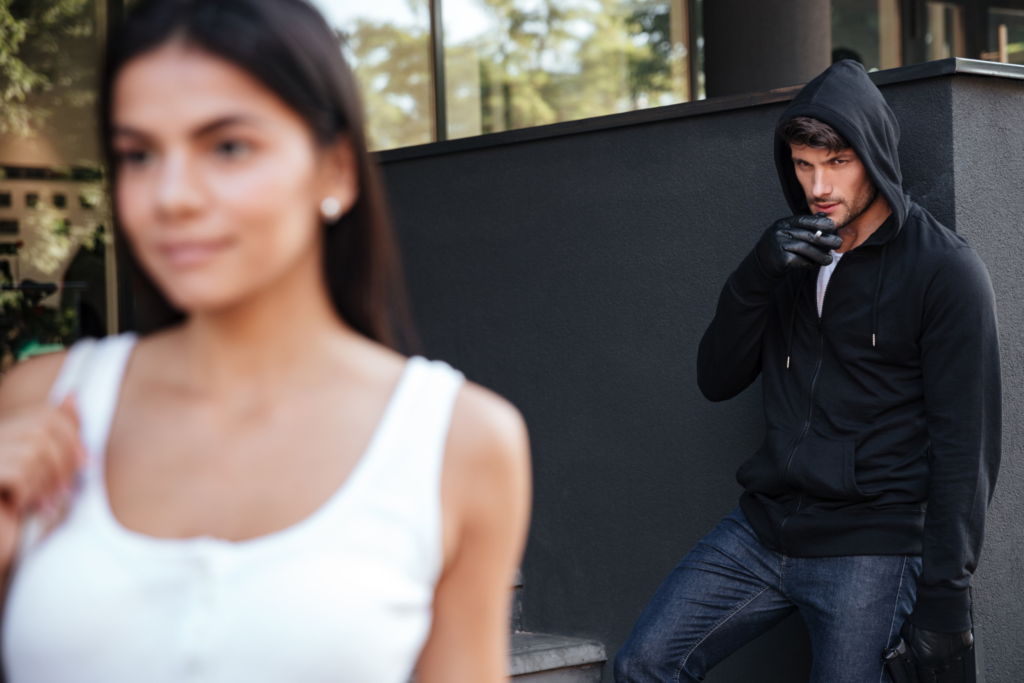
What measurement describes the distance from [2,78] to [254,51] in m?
6.66

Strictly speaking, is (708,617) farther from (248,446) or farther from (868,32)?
(868,32)

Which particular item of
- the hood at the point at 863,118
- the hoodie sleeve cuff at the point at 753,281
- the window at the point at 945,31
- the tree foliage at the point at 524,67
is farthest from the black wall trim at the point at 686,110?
the window at the point at 945,31

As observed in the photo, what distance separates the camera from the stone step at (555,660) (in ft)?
14.1

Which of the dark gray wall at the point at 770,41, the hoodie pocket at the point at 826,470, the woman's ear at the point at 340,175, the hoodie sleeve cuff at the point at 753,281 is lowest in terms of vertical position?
the hoodie pocket at the point at 826,470

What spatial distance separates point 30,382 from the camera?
1.28m

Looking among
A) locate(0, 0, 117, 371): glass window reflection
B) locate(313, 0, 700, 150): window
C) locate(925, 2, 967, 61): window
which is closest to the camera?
locate(0, 0, 117, 371): glass window reflection

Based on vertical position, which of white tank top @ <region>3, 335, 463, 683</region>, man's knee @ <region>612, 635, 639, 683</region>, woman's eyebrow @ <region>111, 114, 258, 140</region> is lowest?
man's knee @ <region>612, 635, 639, 683</region>

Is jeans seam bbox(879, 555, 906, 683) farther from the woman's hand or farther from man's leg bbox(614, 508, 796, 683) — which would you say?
the woman's hand

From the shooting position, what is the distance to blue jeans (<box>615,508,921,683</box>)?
304 centimetres

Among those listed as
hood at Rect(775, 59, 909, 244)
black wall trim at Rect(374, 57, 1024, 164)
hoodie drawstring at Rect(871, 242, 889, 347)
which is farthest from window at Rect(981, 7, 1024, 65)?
hoodie drawstring at Rect(871, 242, 889, 347)

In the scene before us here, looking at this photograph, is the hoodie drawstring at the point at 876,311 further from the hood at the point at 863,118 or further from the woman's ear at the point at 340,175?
the woman's ear at the point at 340,175

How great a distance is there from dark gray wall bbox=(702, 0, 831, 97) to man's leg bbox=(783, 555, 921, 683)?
9.77ft

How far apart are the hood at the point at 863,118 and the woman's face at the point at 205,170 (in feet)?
7.71

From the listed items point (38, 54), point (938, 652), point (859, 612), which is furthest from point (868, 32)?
point (938, 652)
